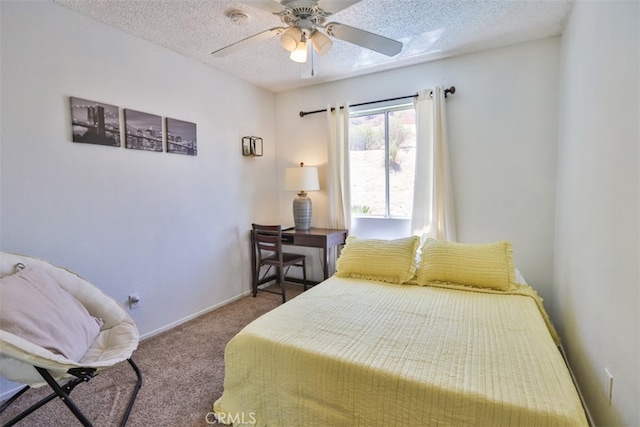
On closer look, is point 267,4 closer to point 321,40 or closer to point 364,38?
point 321,40

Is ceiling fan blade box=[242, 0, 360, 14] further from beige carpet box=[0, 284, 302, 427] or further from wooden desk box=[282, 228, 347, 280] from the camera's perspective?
beige carpet box=[0, 284, 302, 427]

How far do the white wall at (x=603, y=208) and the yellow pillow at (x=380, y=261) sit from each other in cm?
100

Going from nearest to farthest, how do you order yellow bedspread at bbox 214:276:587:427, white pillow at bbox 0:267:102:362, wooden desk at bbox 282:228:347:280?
1. yellow bedspread at bbox 214:276:587:427
2. white pillow at bbox 0:267:102:362
3. wooden desk at bbox 282:228:347:280

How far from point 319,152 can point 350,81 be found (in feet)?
2.83

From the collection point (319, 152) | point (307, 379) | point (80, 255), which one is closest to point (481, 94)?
point (319, 152)

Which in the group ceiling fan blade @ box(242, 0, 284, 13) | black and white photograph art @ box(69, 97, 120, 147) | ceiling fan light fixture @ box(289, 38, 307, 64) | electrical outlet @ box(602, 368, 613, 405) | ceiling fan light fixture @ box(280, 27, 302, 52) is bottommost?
electrical outlet @ box(602, 368, 613, 405)

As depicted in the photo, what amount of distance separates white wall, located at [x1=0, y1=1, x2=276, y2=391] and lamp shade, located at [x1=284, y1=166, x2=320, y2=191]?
0.50 metres

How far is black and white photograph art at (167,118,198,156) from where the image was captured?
273 cm

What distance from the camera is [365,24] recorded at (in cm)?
233

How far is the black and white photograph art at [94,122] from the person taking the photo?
212cm

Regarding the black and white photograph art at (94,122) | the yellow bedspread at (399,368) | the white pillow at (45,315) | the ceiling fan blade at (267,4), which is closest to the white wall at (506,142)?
the yellow bedspread at (399,368)

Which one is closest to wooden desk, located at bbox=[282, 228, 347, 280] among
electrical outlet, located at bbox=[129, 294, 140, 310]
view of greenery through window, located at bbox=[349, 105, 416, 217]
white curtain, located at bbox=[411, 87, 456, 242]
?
view of greenery through window, located at bbox=[349, 105, 416, 217]

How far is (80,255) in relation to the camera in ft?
7.07

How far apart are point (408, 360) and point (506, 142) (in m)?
2.33
